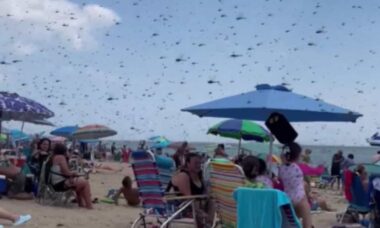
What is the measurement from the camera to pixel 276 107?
6.54 metres

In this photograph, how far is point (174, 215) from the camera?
6.11 metres

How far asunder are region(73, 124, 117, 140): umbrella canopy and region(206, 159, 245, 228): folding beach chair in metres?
16.8

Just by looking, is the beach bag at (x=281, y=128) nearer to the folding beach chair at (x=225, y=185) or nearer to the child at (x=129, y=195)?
the folding beach chair at (x=225, y=185)

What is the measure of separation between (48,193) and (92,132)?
44.0 ft

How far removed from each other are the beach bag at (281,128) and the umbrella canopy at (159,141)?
2235 cm

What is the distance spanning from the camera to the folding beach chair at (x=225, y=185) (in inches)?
217

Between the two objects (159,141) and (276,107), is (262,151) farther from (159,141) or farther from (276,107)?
(276,107)

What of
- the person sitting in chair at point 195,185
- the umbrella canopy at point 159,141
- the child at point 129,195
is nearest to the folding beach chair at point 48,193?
the child at point 129,195

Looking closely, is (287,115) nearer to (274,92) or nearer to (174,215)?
(274,92)

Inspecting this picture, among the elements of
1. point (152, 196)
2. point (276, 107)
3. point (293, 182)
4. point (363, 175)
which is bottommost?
point (152, 196)

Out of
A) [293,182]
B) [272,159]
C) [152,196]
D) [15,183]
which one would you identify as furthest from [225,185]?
[15,183]

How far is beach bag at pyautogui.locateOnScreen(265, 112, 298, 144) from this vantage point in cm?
617

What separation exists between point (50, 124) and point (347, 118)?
15.5 meters

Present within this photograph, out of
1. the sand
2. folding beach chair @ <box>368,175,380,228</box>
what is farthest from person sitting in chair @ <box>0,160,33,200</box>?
folding beach chair @ <box>368,175,380,228</box>
